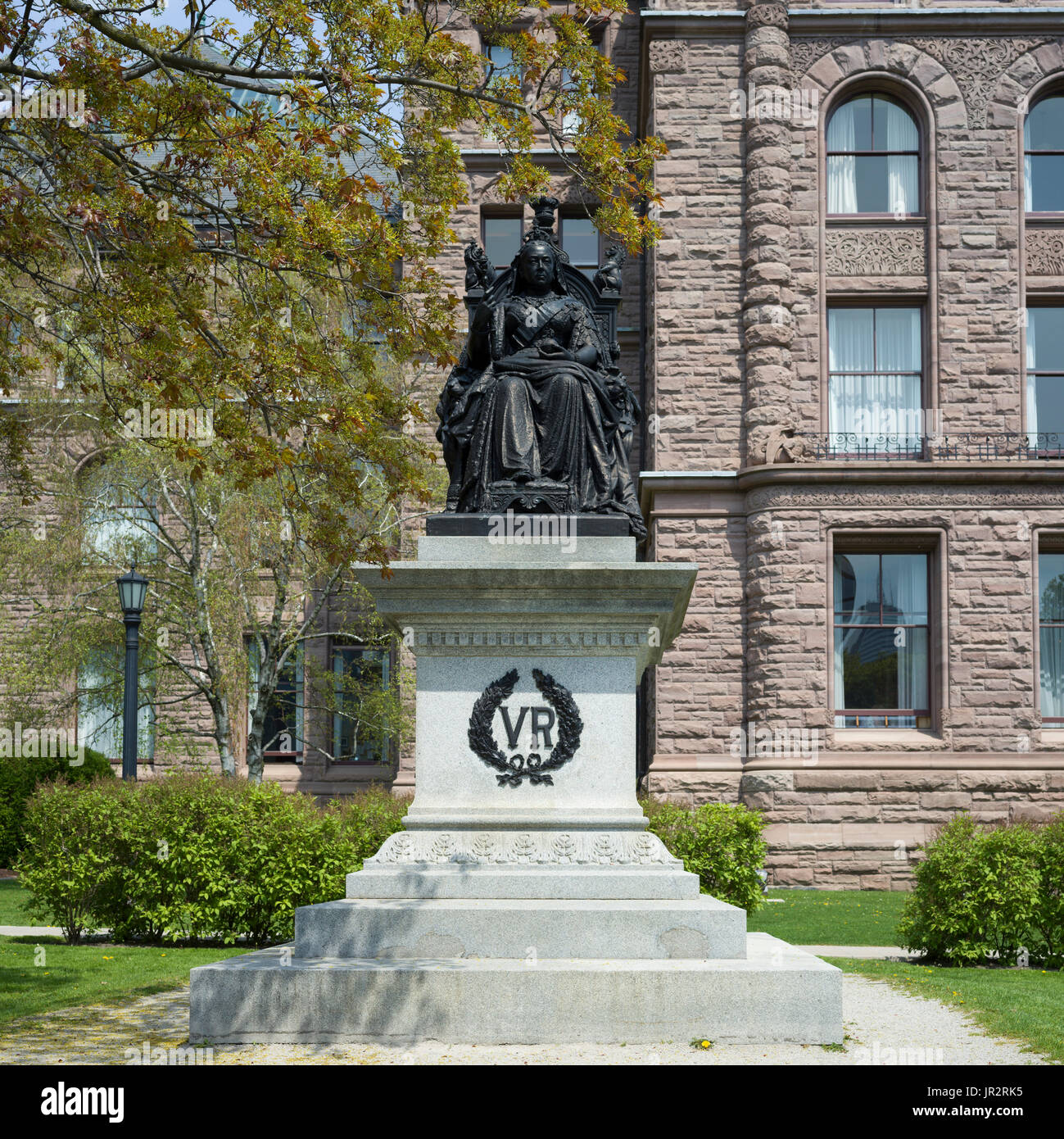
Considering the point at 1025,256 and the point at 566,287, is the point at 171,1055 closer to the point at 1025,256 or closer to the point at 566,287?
the point at 566,287

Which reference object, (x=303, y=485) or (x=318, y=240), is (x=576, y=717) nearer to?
(x=318, y=240)

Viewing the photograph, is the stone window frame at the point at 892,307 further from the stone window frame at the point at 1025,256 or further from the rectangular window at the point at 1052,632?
the rectangular window at the point at 1052,632

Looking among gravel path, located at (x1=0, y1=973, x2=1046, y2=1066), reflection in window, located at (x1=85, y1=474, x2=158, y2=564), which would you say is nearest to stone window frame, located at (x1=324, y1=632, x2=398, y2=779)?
reflection in window, located at (x1=85, y1=474, x2=158, y2=564)

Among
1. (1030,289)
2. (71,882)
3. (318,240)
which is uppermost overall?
(1030,289)

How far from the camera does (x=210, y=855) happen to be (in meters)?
14.1

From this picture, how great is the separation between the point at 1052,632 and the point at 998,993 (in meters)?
14.7

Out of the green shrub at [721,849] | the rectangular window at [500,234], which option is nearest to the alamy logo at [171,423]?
the green shrub at [721,849]

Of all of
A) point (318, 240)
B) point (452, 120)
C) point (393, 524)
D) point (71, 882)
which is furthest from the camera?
point (393, 524)

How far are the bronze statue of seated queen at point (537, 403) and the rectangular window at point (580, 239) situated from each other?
20.6m

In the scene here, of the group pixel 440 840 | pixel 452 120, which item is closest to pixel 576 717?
pixel 440 840

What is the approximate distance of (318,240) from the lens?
9.20 m

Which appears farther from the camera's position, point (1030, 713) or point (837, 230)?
point (837, 230)

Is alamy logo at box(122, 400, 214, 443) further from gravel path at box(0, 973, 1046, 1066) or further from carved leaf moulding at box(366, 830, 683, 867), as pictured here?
gravel path at box(0, 973, 1046, 1066)

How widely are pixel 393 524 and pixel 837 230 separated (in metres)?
9.83
